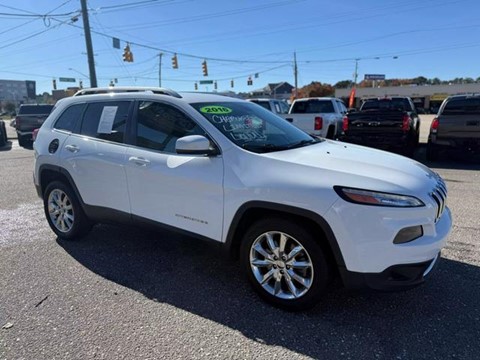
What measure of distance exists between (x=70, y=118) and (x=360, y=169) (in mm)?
3476

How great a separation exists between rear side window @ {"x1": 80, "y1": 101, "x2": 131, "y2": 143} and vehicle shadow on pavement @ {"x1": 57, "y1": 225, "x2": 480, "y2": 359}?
1.35m

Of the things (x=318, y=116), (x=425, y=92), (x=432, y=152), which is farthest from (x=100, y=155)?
(x=425, y=92)

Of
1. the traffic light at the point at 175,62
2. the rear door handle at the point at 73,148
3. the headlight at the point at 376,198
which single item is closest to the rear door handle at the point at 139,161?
the rear door handle at the point at 73,148

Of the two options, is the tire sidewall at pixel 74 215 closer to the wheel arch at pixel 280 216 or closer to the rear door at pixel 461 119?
the wheel arch at pixel 280 216

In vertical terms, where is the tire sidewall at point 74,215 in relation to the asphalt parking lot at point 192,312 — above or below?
above

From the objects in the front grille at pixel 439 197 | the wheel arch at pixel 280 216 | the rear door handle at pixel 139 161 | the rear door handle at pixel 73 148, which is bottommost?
the wheel arch at pixel 280 216

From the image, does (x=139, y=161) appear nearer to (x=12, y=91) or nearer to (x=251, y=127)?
(x=251, y=127)

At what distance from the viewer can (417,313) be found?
300cm

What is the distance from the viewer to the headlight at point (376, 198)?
8.55 feet

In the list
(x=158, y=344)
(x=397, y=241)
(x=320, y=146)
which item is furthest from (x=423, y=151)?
(x=158, y=344)

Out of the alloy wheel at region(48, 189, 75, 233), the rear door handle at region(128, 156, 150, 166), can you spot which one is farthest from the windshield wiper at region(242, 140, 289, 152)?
the alloy wheel at region(48, 189, 75, 233)

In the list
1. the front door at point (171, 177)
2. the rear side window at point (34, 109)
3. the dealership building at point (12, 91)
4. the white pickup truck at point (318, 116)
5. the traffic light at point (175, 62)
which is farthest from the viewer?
the dealership building at point (12, 91)

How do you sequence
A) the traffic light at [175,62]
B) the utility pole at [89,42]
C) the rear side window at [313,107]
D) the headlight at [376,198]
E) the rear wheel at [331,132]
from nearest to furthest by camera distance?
the headlight at [376,198] < the rear wheel at [331,132] < the rear side window at [313,107] < the utility pole at [89,42] < the traffic light at [175,62]

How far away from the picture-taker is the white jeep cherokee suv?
265cm
